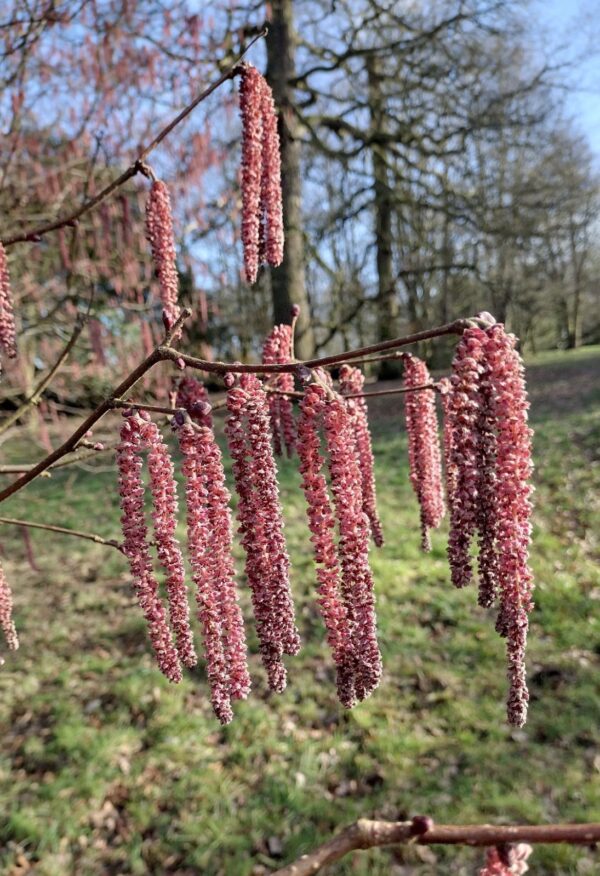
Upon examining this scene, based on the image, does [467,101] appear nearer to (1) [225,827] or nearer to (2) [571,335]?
(1) [225,827]

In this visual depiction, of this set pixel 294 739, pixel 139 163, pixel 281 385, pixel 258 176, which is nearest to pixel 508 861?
pixel 281 385

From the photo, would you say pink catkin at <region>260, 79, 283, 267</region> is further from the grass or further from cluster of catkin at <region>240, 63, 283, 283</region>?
the grass

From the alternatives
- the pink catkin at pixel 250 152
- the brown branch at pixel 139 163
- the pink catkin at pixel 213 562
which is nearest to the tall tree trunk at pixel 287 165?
the brown branch at pixel 139 163

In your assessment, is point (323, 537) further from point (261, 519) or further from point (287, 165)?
point (287, 165)

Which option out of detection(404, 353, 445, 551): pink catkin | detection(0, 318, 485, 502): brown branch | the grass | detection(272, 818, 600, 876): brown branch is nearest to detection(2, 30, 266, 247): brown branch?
detection(0, 318, 485, 502): brown branch

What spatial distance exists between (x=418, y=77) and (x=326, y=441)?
1089 cm

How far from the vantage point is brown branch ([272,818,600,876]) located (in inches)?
30.8

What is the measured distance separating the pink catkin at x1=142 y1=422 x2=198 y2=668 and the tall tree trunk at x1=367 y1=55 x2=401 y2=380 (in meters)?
9.72

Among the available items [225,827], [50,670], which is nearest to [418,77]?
[50,670]

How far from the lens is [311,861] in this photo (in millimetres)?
812

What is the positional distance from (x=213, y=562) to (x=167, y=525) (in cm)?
10

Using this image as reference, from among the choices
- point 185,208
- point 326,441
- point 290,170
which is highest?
point 290,170

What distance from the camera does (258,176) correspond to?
1.58m

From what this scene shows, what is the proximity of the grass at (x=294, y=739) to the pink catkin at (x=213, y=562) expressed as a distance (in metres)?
3.18
